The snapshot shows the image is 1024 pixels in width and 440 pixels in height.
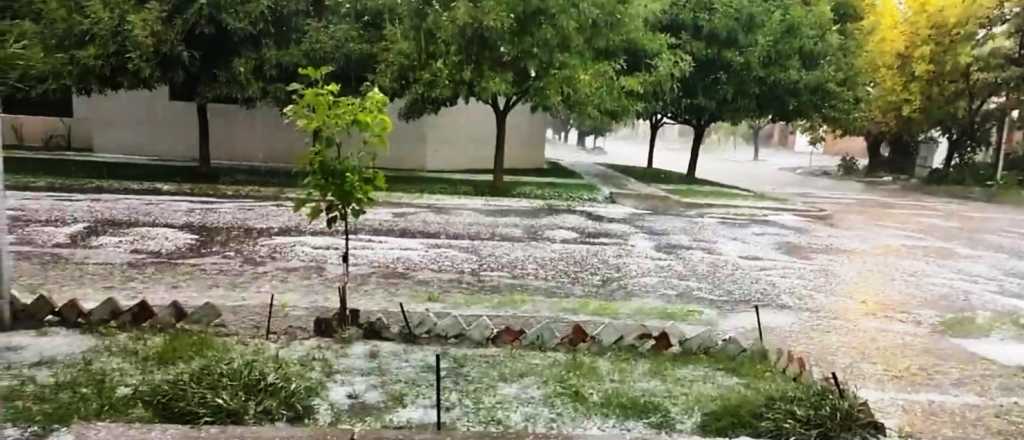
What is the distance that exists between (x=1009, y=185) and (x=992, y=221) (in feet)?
36.0

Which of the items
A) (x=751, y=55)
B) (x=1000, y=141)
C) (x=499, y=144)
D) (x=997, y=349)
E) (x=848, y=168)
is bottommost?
(x=997, y=349)

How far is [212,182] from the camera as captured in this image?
18.3m

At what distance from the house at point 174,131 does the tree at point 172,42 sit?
6.10 metres

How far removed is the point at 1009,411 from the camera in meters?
5.49

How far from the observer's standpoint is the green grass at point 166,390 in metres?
4.34

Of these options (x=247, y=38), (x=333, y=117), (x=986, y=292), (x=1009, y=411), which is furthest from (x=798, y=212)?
(x=333, y=117)

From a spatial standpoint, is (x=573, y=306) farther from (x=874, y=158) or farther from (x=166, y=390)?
(x=874, y=158)

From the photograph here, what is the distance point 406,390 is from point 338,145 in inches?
74.4

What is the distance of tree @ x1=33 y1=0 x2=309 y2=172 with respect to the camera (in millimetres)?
15453

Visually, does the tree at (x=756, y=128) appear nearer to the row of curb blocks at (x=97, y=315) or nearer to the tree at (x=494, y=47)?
the tree at (x=494, y=47)

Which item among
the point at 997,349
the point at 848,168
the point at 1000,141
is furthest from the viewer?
the point at 848,168

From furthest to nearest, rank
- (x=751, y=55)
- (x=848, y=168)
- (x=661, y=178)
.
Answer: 1. (x=848, y=168)
2. (x=661, y=178)
3. (x=751, y=55)

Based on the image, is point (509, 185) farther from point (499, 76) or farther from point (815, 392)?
point (815, 392)

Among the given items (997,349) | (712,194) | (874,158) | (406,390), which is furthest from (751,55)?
(874,158)
